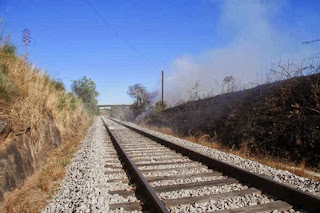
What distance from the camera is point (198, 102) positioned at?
14414 mm

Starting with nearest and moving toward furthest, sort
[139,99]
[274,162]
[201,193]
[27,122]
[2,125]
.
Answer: [201,193]
[2,125]
[27,122]
[274,162]
[139,99]

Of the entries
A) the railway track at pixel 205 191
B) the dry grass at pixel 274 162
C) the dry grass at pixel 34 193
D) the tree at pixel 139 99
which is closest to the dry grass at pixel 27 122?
the dry grass at pixel 34 193

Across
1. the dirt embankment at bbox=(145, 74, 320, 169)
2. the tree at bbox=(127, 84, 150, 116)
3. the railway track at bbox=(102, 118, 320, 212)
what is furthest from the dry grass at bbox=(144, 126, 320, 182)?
the tree at bbox=(127, 84, 150, 116)

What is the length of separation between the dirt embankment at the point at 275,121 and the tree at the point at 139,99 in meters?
24.2

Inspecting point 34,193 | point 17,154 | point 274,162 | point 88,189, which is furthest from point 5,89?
point 274,162

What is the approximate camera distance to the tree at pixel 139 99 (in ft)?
115

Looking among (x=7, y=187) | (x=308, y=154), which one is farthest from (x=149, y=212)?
(x=308, y=154)

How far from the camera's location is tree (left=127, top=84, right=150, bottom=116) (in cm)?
3511

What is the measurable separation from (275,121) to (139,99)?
2973 centimetres

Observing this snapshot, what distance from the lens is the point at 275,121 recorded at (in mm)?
7172

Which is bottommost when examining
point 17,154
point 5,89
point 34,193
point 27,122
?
point 34,193

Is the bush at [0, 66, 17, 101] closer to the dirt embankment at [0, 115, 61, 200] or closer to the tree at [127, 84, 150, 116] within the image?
the dirt embankment at [0, 115, 61, 200]

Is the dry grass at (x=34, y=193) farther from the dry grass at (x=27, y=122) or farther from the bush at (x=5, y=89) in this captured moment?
the bush at (x=5, y=89)

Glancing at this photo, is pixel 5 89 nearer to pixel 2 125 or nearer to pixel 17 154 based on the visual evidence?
pixel 2 125
